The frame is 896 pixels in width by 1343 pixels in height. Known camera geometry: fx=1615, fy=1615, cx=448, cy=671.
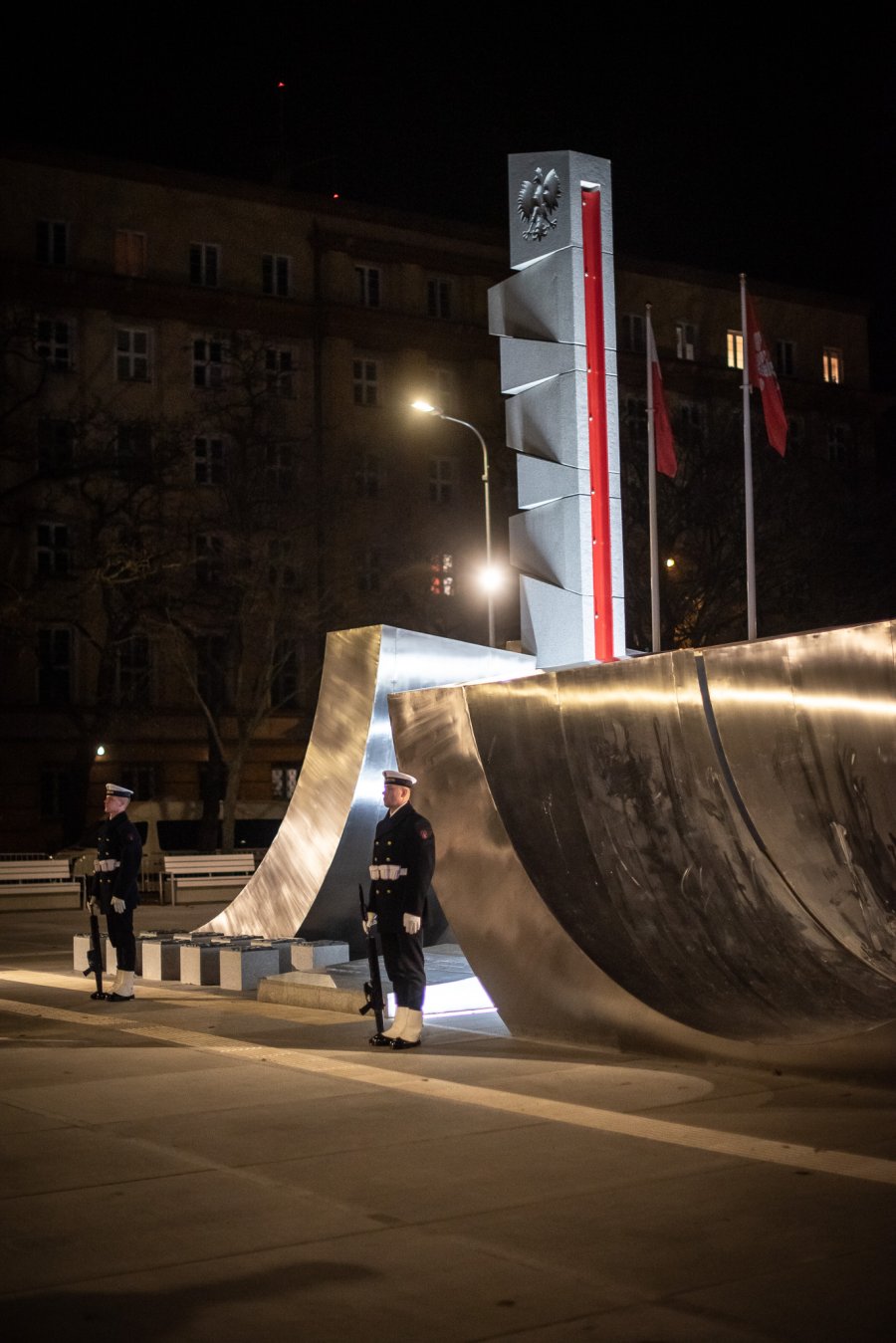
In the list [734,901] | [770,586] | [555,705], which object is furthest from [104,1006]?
[770,586]

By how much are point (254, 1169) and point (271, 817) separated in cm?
3829

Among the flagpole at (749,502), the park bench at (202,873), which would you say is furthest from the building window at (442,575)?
the flagpole at (749,502)

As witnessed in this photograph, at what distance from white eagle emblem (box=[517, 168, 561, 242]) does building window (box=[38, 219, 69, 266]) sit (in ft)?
115

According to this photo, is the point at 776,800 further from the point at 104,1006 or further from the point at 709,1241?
the point at 104,1006

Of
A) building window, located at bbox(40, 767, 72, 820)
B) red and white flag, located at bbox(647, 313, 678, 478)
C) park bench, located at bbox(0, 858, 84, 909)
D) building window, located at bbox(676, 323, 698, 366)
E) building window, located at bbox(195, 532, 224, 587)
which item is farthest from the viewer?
building window, located at bbox(676, 323, 698, 366)

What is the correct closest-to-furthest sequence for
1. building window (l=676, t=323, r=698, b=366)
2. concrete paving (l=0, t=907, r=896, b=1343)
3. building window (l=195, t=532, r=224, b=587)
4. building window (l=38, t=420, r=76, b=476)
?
concrete paving (l=0, t=907, r=896, b=1343) < building window (l=195, t=532, r=224, b=587) < building window (l=38, t=420, r=76, b=476) < building window (l=676, t=323, r=698, b=366)

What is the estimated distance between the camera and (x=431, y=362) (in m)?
52.4

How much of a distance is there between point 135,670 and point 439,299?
16.0 meters

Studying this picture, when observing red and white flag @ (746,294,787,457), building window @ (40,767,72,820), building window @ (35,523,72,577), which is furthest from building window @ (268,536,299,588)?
red and white flag @ (746,294,787,457)

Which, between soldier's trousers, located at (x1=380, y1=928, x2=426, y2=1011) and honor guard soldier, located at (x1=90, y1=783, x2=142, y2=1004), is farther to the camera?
honor guard soldier, located at (x1=90, y1=783, x2=142, y2=1004)

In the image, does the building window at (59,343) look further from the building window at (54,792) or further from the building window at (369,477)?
the building window at (54,792)

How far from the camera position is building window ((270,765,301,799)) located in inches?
1944

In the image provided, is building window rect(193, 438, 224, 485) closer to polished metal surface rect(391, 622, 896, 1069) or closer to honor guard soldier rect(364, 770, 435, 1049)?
polished metal surface rect(391, 622, 896, 1069)

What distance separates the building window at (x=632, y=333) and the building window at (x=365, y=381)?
8675 millimetres
